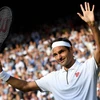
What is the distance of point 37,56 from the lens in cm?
1315

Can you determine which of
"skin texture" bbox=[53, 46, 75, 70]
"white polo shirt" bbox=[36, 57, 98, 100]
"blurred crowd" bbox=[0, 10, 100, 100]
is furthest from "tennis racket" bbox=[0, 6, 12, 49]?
"blurred crowd" bbox=[0, 10, 100, 100]

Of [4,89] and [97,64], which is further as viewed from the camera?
[4,89]

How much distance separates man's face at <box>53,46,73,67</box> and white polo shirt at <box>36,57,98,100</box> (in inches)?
4.3

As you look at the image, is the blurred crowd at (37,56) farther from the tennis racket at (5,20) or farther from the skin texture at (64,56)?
the skin texture at (64,56)

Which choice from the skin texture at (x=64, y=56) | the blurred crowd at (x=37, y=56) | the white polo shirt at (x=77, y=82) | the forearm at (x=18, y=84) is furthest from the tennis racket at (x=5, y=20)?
the blurred crowd at (x=37, y=56)

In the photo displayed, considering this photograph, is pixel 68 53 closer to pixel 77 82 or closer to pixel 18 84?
pixel 77 82

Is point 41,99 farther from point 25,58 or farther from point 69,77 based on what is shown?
point 69,77

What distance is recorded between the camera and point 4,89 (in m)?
11.4

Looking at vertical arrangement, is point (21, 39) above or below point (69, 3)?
below

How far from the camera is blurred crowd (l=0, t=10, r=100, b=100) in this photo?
10607mm

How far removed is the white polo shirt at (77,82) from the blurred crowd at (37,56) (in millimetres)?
3725

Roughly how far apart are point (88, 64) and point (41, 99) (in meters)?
5.69

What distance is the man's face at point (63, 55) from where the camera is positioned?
404 centimetres

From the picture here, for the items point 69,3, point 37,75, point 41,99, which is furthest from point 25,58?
point 69,3
